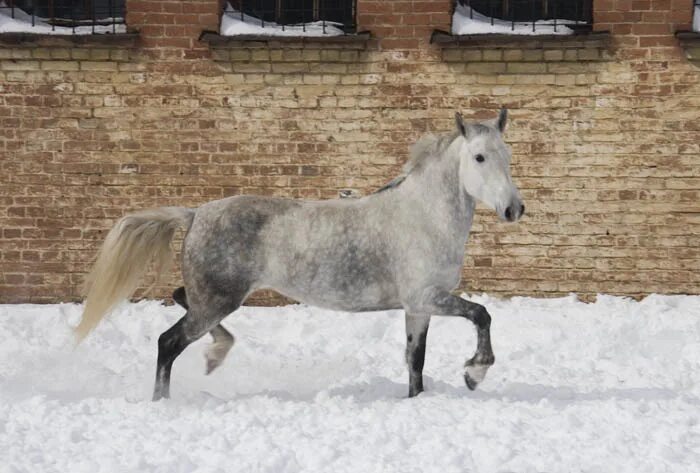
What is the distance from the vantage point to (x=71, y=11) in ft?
27.1

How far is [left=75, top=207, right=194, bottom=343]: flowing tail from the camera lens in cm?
535

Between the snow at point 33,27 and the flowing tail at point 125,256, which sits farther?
the snow at point 33,27

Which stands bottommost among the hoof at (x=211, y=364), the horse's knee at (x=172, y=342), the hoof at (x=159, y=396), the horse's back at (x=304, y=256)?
the hoof at (x=159, y=396)

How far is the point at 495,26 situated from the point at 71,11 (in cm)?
378

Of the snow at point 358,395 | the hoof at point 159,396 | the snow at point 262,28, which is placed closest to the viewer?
the snow at point 358,395

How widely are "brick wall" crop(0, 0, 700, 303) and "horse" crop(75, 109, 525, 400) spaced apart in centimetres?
277

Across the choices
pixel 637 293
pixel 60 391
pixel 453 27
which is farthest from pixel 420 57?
pixel 60 391

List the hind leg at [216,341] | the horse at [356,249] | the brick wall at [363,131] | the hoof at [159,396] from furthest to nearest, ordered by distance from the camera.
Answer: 1. the brick wall at [363,131]
2. the hind leg at [216,341]
3. the hoof at [159,396]
4. the horse at [356,249]

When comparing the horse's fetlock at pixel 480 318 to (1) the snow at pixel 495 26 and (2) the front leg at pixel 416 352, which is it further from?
(1) the snow at pixel 495 26

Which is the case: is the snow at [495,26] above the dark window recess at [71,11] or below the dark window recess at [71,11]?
below

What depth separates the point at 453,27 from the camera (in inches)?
314

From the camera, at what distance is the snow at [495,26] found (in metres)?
7.94

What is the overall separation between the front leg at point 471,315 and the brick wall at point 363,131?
3.05m

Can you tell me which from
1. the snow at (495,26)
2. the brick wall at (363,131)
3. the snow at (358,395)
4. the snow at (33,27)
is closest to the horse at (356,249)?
the snow at (358,395)
